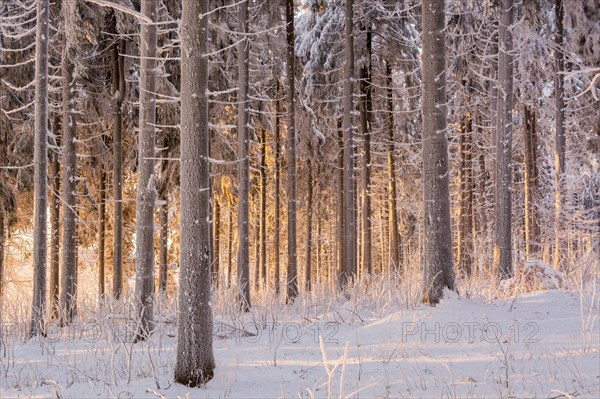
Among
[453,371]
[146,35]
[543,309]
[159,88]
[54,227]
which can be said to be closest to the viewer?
[453,371]

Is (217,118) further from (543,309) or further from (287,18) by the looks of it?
(543,309)

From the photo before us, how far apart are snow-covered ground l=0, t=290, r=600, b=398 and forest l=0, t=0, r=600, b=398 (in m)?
0.07

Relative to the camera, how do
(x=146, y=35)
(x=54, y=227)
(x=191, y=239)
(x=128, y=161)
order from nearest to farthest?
(x=191, y=239)
(x=146, y=35)
(x=54, y=227)
(x=128, y=161)

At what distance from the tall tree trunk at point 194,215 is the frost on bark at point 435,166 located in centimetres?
368

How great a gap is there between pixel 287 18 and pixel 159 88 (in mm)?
4126

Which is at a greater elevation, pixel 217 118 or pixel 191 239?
pixel 217 118

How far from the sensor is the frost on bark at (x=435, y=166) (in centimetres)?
797

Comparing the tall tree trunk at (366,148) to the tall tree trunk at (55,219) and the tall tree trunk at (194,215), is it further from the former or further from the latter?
the tall tree trunk at (194,215)

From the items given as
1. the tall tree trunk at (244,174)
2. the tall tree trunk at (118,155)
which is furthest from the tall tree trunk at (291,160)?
the tall tree trunk at (118,155)

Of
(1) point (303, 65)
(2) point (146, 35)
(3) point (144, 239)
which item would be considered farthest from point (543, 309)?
(1) point (303, 65)

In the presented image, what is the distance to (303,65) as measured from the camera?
1978 centimetres

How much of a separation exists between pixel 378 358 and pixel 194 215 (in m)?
2.66

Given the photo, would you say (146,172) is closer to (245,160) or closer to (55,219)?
(245,160)

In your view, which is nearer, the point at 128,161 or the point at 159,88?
the point at 159,88
